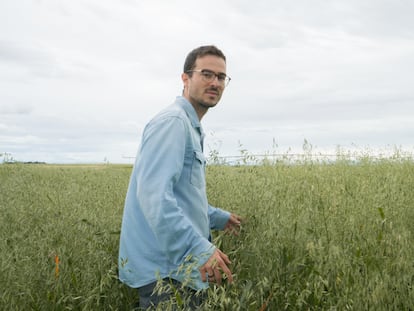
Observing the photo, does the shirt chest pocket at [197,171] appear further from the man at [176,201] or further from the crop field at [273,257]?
the crop field at [273,257]

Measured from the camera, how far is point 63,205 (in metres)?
4.35

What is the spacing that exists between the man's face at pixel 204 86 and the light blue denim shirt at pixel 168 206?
94mm

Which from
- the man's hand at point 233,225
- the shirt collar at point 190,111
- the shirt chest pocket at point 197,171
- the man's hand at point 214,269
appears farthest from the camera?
the man's hand at point 233,225

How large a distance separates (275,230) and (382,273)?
66 cm

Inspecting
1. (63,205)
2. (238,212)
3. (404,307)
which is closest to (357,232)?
(404,307)

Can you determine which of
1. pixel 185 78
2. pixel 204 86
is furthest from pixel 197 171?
pixel 185 78

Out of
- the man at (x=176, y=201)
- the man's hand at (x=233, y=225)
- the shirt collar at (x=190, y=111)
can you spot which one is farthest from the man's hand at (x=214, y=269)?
the man's hand at (x=233, y=225)

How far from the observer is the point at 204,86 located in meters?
2.46

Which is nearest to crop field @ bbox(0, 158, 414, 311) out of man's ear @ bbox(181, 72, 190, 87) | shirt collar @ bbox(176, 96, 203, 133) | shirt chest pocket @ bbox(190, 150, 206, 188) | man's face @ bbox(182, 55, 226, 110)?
shirt chest pocket @ bbox(190, 150, 206, 188)

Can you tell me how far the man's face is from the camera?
8.05 feet

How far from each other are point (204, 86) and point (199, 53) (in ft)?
0.77

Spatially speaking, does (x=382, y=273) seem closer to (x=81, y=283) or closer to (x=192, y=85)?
(x=192, y=85)

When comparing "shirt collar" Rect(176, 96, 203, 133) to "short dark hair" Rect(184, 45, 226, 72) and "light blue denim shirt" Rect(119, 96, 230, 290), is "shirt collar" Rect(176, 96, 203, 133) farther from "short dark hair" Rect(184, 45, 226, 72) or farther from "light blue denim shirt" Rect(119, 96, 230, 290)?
"short dark hair" Rect(184, 45, 226, 72)

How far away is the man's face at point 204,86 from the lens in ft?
8.05
